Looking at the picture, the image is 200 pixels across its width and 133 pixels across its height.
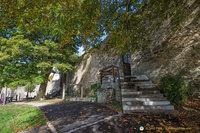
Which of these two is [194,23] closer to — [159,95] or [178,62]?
[178,62]

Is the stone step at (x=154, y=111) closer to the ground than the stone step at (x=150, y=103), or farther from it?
closer to the ground

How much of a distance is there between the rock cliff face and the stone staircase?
1.13 m

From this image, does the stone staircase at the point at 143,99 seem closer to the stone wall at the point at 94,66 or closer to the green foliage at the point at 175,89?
the green foliage at the point at 175,89

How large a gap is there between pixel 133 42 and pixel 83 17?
2.77m

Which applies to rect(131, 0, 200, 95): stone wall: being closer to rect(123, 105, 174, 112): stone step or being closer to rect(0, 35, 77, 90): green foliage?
rect(123, 105, 174, 112): stone step

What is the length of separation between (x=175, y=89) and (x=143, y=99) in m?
1.35

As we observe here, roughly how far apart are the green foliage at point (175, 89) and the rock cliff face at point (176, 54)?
0.28 meters

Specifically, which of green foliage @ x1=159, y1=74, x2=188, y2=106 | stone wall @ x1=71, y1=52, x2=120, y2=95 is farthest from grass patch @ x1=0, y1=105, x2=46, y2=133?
stone wall @ x1=71, y1=52, x2=120, y2=95

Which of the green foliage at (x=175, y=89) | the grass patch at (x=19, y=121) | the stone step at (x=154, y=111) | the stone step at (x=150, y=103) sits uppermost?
the green foliage at (x=175, y=89)

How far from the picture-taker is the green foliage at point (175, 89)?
3.42 metres

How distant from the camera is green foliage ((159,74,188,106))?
3.42 meters

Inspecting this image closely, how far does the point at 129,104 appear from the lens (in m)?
3.50

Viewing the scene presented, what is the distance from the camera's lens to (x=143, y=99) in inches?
142

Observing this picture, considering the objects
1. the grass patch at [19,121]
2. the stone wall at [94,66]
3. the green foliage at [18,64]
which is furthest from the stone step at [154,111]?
the green foliage at [18,64]
